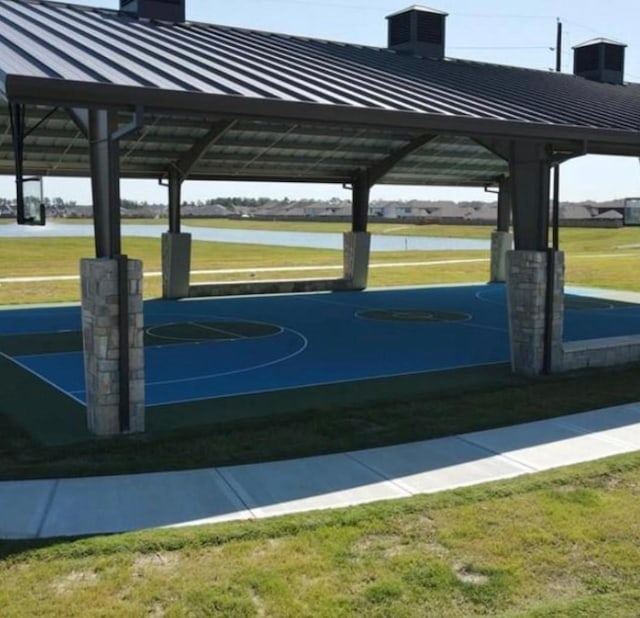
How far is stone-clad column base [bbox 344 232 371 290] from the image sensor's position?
94.5 ft

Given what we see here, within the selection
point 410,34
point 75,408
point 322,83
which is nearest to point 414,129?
point 322,83

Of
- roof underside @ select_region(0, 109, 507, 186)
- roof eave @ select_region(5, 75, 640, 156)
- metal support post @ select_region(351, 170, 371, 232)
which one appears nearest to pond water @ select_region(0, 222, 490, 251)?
metal support post @ select_region(351, 170, 371, 232)

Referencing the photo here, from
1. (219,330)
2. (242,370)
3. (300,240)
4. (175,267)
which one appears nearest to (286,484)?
(242,370)

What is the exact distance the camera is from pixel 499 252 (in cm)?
3178

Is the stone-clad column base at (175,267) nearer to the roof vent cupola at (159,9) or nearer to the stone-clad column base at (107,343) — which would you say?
the roof vent cupola at (159,9)

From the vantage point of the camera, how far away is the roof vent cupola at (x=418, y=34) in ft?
72.2

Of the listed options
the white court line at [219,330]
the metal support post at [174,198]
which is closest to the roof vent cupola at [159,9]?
the white court line at [219,330]

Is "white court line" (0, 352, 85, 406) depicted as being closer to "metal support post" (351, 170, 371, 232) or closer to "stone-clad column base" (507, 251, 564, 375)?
"stone-clad column base" (507, 251, 564, 375)

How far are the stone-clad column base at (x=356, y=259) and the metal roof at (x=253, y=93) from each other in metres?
5.08

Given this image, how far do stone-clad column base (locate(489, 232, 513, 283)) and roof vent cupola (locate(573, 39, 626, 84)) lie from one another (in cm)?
717

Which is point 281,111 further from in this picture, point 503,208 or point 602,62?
point 503,208

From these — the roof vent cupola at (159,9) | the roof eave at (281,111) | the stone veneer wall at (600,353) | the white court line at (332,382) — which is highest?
the roof vent cupola at (159,9)

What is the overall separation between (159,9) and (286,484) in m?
13.2

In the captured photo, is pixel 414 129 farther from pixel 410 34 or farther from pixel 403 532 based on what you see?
pixel 410 34
